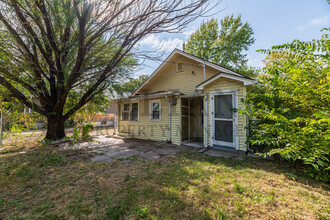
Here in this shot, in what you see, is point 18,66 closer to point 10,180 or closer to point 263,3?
point 10,180

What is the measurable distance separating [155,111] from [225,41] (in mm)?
16228

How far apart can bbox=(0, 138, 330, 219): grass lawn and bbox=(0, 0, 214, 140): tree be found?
3.76 meters

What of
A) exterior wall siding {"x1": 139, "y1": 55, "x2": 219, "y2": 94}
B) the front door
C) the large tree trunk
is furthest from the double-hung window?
the front door

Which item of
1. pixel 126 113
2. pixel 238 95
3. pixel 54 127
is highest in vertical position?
pixel 238 95

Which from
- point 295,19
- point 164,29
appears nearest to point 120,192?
point 164,29

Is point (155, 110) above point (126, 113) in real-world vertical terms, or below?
above

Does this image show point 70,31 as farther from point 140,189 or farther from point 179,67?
point 140,189

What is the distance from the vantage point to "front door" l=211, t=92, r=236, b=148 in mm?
5312

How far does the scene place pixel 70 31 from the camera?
5.96 m

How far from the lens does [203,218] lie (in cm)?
189

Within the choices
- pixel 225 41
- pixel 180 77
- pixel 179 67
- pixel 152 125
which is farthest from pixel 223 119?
pixel 225 41

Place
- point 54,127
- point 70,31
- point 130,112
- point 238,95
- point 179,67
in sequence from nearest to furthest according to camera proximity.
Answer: point 238,95 < point 70,31 < point 54,127 < point 179,67 < point 130,112

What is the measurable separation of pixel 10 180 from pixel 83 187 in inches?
75.2

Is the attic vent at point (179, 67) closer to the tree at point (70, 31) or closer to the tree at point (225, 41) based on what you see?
Result: the tree at point (70, 31)
